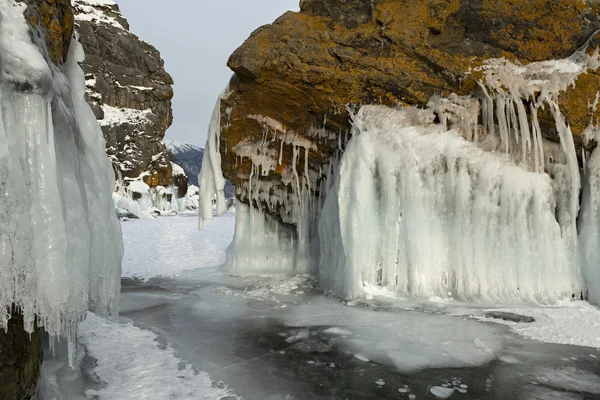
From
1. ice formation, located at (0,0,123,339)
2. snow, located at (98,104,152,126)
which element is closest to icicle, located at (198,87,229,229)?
ice formation, located at (0,0,123,339)

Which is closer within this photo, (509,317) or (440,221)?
(509,317)

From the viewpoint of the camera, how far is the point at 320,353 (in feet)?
15.3

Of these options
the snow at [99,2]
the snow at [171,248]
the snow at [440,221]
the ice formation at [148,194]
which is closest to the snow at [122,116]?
the ice formation at [148,194]

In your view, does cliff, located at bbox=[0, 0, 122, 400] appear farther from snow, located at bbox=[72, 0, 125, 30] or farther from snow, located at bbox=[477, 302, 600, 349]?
snow, located at bbox=[72, 0, 125, 30]

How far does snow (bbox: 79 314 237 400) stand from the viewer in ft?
11.7

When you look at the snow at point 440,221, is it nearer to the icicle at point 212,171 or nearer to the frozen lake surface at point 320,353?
the frozen lake surface at point 320,353

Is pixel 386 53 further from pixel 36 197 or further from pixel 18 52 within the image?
pixel 36 197

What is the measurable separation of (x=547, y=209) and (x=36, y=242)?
7.64 metres

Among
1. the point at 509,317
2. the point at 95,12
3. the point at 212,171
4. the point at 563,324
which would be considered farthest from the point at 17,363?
the point at 95,12

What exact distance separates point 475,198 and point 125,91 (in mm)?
48217

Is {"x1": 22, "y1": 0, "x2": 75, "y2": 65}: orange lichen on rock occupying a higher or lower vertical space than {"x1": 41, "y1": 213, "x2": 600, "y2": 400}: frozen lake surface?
higher

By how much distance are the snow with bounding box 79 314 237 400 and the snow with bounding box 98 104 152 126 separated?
44.7m

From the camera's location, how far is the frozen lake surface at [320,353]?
366 centimetres

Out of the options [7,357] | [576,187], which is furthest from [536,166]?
[7,357]
